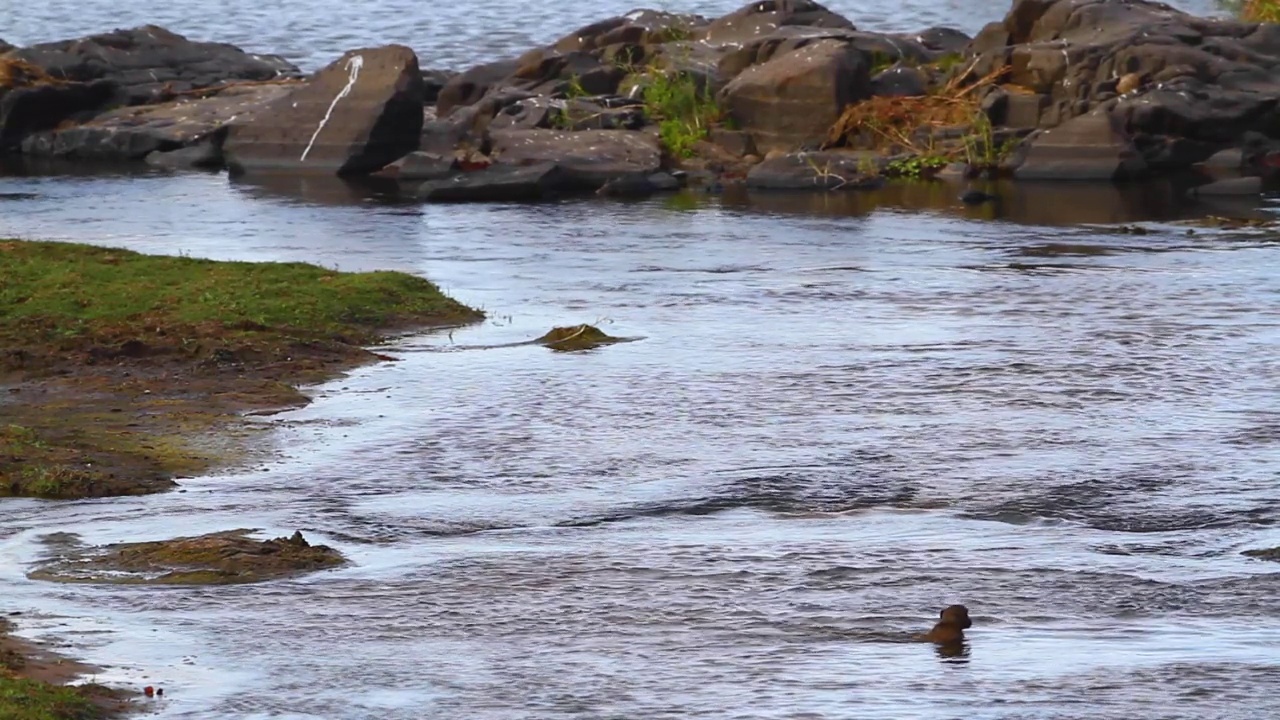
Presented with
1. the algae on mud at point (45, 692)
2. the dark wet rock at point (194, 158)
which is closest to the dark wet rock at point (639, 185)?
the dark wet rock at point (194, 158)

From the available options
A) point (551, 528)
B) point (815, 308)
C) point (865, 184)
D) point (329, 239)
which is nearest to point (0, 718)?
point (551, 528)

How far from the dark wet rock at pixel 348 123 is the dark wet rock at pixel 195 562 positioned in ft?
70.6

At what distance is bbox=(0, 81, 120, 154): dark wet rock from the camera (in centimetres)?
3681

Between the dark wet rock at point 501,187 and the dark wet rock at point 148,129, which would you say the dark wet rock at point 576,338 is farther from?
the dark wet rock at point 148,129

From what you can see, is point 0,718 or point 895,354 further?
point 895,354

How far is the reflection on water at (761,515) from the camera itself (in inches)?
291

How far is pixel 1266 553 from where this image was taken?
9.02 meters

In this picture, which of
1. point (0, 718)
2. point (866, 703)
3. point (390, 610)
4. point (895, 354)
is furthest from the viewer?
point (895, 354)

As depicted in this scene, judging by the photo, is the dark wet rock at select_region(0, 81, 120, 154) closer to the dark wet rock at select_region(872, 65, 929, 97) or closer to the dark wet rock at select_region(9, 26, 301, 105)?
the dark wet rock at select_region(9, 26, 301, 105)

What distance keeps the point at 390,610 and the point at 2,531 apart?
2.25 metres

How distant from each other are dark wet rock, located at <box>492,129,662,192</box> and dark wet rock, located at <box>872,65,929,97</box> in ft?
11.0

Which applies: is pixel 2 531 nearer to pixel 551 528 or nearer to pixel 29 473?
pixel 29 473

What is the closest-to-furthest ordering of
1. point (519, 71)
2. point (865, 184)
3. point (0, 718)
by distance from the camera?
point (0, 718) → point (865, 184) → point (519, 71)

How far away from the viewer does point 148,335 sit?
48.2ft
